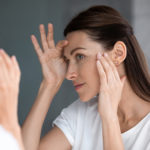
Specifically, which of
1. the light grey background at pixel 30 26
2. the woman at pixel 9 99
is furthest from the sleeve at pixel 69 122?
the light grey background at pixel 30 26

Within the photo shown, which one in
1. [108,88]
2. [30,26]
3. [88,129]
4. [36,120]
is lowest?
[88,129]

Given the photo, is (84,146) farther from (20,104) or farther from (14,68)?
(20,104)

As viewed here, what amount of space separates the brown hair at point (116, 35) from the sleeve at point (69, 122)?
36 cm

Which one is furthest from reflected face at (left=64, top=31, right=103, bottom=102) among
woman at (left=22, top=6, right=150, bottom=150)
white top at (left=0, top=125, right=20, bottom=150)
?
white top at (left=0, top=125, right=20, bottom=150)

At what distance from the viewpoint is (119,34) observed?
1.26m

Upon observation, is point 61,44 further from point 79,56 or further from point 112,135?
point 112,135

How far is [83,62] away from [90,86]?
0.11 metres

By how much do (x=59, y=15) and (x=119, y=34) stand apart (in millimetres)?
1226

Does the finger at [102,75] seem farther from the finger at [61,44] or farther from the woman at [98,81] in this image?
the finger at [61,44]

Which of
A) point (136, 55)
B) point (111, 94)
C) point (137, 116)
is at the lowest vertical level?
point (137, 116)

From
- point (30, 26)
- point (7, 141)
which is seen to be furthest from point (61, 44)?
point (30, 26)

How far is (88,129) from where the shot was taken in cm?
140

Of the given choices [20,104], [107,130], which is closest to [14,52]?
[20,104]

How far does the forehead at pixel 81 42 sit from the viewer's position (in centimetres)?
121
